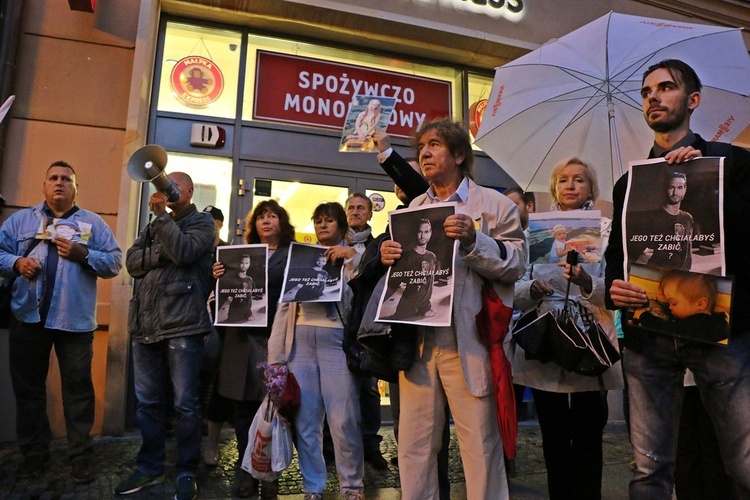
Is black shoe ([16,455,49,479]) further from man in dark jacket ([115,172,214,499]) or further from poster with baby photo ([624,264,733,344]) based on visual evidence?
poster with baby photo ([624,264,733,344])

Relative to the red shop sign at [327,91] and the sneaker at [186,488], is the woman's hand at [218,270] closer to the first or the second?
the sneaker at [186,488]

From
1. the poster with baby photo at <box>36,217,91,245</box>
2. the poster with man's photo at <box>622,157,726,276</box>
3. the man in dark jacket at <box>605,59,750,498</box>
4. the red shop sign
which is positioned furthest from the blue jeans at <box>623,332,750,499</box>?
the red shop sign

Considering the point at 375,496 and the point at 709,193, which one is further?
the point at 375,496

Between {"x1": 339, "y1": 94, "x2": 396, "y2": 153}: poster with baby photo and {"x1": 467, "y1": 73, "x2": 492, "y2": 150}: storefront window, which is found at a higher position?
{"x1": 467, "y1": 73, "x2": 492, "y2": 150}: storefront window

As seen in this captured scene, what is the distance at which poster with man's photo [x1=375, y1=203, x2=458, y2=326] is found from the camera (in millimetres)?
2453

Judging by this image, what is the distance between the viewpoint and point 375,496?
3.93 m

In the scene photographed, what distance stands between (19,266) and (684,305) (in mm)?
4222

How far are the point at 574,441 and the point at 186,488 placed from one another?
244 cm

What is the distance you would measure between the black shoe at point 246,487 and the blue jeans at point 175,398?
32 centimetres

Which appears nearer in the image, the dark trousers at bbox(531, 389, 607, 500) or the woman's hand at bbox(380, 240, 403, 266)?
the woman's hand at bbox(380, 240, 403, 266)

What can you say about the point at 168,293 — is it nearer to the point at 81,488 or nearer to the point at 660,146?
the point at 81,488

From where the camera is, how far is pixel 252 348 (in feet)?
13.6

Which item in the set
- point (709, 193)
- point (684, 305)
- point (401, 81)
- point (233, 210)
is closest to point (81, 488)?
point (233, 210)

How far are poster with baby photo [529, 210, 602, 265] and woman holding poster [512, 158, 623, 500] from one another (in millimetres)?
68
